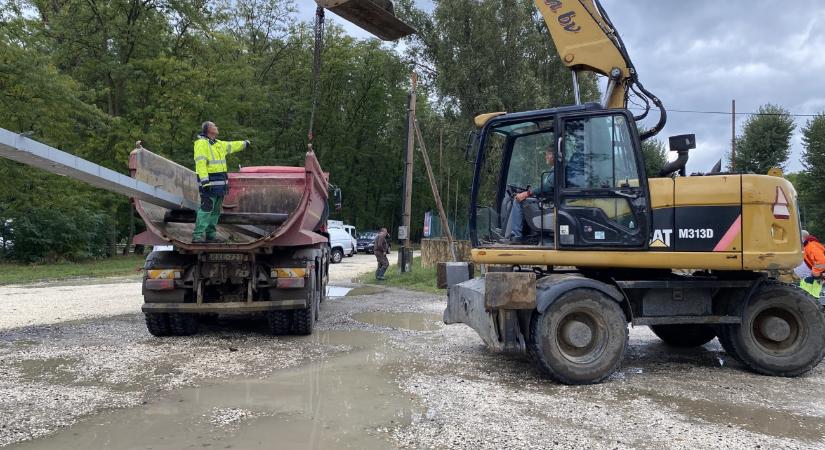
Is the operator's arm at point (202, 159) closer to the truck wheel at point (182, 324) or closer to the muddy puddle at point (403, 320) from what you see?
the truck wheel at point (182, 324)

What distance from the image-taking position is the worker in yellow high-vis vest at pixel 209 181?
764cm

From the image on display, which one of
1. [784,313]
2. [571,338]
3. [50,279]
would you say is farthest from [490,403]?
[50,279]

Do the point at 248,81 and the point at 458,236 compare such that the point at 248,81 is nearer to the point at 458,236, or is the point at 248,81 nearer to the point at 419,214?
the point at 458,236

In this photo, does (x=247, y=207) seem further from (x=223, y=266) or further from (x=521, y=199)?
(x=521, y=199)

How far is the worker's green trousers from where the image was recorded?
25.0 ft

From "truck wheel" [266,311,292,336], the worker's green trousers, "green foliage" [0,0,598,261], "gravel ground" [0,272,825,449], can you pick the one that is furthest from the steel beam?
"green foliage" [0,0,598,261]

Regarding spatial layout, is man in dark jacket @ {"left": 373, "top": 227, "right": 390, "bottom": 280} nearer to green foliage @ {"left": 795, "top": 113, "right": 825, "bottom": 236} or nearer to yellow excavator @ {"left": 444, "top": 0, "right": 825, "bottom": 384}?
yellow excavator @ {"left": 444, "top": 0, "right": 825, "bottom": 384}

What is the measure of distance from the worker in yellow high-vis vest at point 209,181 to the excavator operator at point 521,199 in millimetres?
3847

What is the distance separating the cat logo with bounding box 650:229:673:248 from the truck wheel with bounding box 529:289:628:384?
731mm

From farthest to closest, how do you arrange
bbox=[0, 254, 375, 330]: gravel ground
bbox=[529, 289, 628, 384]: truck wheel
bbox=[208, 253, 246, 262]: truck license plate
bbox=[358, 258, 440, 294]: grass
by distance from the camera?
bbox=[358, 258, 440, 294]: grass < bbox=[0, 254, 375, 330]: gravel ground < bbox=[208, 253, 246, 262]: truck license plate < bbox=[529, 289, 628, 384]: truck wheel

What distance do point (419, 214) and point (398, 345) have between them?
146 feet

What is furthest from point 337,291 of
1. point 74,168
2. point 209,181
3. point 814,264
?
point 814,264

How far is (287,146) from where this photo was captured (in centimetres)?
4262

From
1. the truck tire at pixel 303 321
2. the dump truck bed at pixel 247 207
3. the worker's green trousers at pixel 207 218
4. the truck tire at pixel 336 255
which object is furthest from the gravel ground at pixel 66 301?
the truck tire at pixel 336 255
